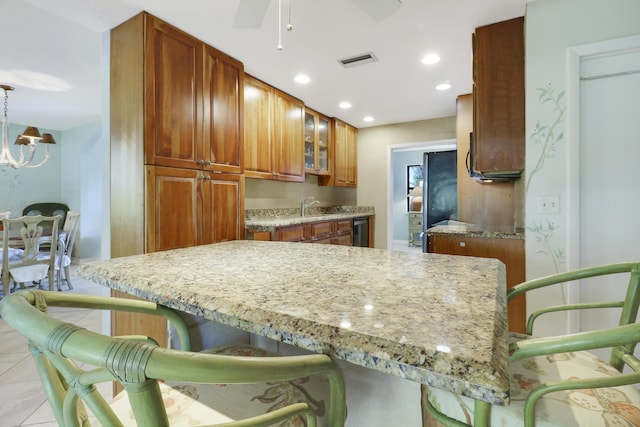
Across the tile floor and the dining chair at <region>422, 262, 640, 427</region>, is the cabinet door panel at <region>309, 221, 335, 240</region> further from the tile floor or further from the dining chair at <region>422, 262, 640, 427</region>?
the dining chair at <region>422, 262, 640, 427</region>

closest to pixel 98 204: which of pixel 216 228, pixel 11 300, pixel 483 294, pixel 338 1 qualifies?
pixel 216 228

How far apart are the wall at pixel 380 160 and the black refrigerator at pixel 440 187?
978 mm

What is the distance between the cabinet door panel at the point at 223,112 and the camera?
237cm

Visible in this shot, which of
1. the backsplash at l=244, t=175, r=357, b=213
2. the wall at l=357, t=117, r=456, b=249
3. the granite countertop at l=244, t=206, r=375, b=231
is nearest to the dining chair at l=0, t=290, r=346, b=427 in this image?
the granite countertop at l=244, t=206, r=375, b=231

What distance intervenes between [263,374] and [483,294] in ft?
1.62

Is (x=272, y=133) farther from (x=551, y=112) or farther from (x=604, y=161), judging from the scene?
(x=604, y=161)

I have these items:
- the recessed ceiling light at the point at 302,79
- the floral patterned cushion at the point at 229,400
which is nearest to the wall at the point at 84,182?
the recessed ceiling light at the point at 302,79

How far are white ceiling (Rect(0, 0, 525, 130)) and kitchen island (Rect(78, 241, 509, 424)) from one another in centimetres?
170

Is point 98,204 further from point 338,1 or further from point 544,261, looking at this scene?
point 544,261

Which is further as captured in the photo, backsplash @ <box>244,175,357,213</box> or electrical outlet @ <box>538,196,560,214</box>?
backsplash @ <box>244,175,357,213</box>

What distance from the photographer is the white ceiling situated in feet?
6.34

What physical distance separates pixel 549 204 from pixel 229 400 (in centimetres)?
195

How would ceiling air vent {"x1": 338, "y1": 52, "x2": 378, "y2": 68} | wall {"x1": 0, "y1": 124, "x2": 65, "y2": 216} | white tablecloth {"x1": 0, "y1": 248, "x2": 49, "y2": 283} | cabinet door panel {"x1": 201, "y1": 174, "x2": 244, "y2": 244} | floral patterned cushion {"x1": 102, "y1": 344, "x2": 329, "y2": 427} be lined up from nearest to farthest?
floral patterned cushion {"x1": 102, "y1": 344, "x2": 329, "y2": 427}, cabinet door panel {"x1": 201, "y1": 174, "x2": 244, "y2": 244}, ceiling air vent {"x1": 338, "y1": 52, "x2": 378, "y2": 68}, white tablecloth {"x1": 0, "y1": 248, "x2": 49, "y2": 283}, wall {"x1": 0, "y1": 124, "x2": 65, "y2": 216}

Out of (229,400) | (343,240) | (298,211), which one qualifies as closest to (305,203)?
(298,211)
